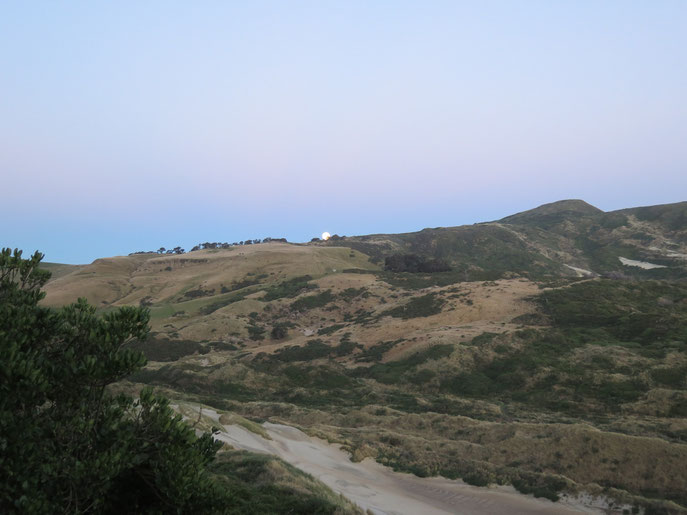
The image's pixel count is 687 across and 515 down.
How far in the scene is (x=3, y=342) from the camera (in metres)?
7.20

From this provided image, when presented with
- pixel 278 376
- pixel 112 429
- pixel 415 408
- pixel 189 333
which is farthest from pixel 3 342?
pixel 189 333

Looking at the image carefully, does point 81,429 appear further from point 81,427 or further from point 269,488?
point 269,488

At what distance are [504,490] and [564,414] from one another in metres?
15.2

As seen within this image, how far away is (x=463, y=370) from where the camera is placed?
4100cm

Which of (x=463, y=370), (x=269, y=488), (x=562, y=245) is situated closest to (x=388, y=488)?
(x=269, y=488)

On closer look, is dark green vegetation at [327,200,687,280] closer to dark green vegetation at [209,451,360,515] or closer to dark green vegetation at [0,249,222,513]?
dark green vegetation at [209,451,360,515]

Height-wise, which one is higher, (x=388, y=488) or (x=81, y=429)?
(x=81, y=429)

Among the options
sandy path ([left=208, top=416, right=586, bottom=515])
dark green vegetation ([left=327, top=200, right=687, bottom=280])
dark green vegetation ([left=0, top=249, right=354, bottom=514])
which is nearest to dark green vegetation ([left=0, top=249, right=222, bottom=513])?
dark green vegetation ([left=0, top=249, right=354, bottom=514])

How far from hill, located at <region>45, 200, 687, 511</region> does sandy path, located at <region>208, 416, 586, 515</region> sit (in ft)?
2.66

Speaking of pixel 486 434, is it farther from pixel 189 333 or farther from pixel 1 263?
pixel 189 333

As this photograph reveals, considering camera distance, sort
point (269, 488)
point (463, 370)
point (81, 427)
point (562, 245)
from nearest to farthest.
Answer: point (81, 427), point (269, 488), point (463, 370), point (562, 245)

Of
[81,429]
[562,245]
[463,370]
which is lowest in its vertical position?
[463,370]

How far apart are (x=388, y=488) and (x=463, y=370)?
23.8 m

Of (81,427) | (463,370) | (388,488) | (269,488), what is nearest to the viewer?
(81,427)
